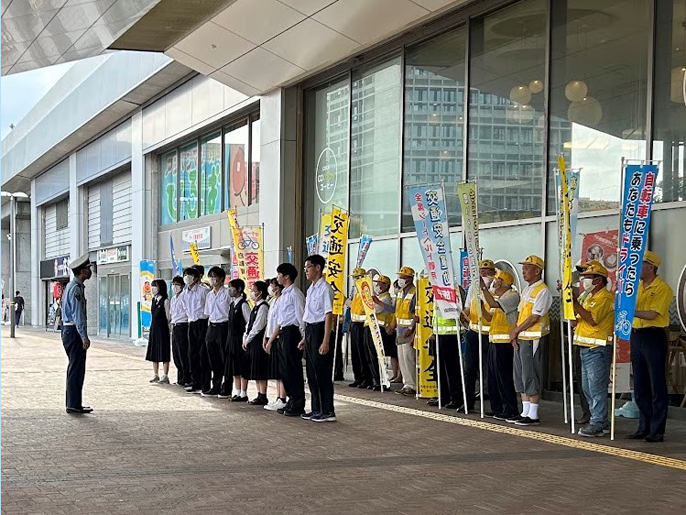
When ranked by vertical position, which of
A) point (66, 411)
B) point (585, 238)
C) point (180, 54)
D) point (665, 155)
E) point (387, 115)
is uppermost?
point (180, 54)

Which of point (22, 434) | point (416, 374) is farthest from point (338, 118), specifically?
point (22, 434)

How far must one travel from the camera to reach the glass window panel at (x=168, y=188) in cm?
2788

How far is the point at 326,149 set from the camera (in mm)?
18562

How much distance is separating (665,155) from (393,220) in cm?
606

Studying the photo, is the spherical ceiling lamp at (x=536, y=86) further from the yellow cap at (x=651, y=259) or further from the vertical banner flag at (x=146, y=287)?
the vertical banner flag at (x=146, y=287)

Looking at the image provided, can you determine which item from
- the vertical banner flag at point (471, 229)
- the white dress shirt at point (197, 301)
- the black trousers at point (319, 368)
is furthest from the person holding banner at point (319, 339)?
the white dress shirt at point (197, 301)

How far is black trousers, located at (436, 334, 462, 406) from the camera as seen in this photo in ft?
37.7

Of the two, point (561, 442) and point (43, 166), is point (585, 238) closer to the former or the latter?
point (561, 442)

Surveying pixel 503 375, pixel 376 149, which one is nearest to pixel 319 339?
pixel 503 375

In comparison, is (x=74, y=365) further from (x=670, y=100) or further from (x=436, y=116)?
(x=670, y=100)

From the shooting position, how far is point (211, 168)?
24969 millimetres

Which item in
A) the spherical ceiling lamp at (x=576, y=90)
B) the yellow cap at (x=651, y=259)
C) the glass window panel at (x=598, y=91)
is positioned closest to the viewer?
the yellow cap at (x=651, y=259)

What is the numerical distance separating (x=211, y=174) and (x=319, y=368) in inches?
607

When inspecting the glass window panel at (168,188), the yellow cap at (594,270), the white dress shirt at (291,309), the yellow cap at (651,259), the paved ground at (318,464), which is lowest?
the paved ground at (318,464)
